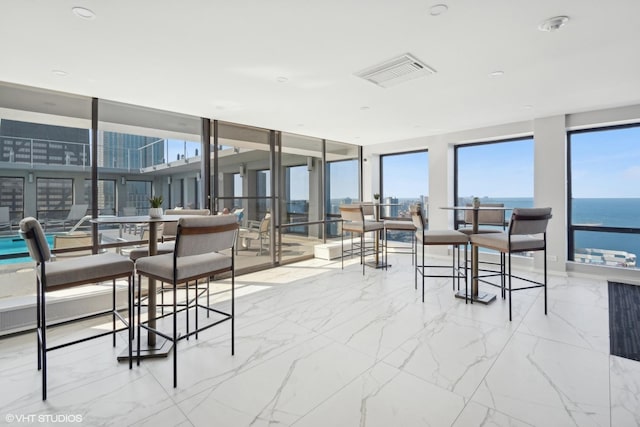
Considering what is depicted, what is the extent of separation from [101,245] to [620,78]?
603cm

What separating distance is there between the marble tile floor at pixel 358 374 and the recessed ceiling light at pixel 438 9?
2417mm

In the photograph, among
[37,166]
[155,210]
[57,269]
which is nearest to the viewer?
[57,269]

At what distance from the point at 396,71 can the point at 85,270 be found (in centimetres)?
301

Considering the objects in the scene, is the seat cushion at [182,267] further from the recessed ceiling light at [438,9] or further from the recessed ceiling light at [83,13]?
the recessed ceiling light at [438,9]

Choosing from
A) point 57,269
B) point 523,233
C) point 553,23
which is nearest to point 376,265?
point 523,233

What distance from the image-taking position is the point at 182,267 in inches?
80.8

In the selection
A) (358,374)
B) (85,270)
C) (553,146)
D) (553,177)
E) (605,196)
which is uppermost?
(553,146)

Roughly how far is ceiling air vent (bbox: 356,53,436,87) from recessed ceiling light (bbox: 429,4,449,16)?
0.60 metres

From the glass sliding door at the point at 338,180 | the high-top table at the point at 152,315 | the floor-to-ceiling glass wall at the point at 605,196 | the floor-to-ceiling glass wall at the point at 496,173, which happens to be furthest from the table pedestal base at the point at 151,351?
the floor-to-ceiling glass wall at the point at 605,196

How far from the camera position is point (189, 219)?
1.95 metres

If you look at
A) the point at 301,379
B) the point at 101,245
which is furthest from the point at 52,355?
the point at 301,379

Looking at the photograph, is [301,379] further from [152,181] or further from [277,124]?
[277,124]

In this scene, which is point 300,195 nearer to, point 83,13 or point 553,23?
point 83,13

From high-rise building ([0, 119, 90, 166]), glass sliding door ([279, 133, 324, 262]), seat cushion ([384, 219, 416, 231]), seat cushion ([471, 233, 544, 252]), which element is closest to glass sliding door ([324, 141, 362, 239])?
glass sliding door ([279, 133, 324, 262])
